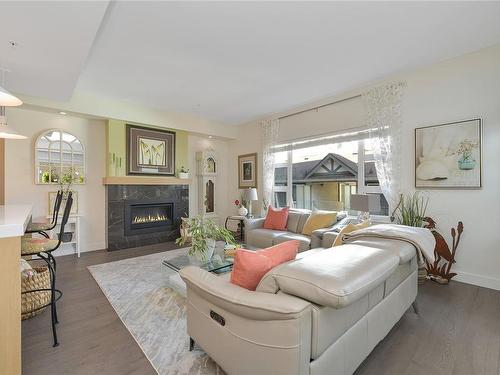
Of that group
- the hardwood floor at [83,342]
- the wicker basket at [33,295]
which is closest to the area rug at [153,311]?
the hardwood floor at [83,342]

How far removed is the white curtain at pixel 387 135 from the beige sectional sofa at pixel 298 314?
2262 millimetres

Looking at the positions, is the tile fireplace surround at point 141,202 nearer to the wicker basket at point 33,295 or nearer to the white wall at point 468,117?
the wicker basket at point 33,295

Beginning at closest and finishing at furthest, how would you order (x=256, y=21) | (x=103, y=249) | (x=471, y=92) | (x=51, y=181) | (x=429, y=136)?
(x=256, y=21) → (x=471, y=92) → (x=429, y=136) → (x=51, y=181) → (x=103, y=249)

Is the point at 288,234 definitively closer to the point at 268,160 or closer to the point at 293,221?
the point at 293,221

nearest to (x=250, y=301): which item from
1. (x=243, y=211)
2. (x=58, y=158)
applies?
→ (x=243, y=211)

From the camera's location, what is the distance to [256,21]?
2361mm

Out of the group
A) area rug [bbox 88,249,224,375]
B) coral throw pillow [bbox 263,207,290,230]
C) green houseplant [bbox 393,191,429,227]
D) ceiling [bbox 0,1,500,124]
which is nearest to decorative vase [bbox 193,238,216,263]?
area rug [bbox 88,249,224,375]

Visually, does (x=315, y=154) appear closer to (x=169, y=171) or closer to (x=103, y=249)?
(x=169, y=171)

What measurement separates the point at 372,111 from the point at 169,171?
4.07 meters

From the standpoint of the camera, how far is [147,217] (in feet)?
17.1

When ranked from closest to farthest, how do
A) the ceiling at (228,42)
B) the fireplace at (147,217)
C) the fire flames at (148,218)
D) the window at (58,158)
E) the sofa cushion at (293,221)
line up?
the ceiling at (228,42) < the window at (58,158) < the sofa cushion at (293,221) < the fireplace at (147,217) < the fire flames at (148,218)

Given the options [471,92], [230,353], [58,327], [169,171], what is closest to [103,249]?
[169,171]

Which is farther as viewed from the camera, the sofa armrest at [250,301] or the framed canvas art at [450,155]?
the framed canvas art at [450,155]

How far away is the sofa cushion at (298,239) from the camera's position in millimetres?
3566
